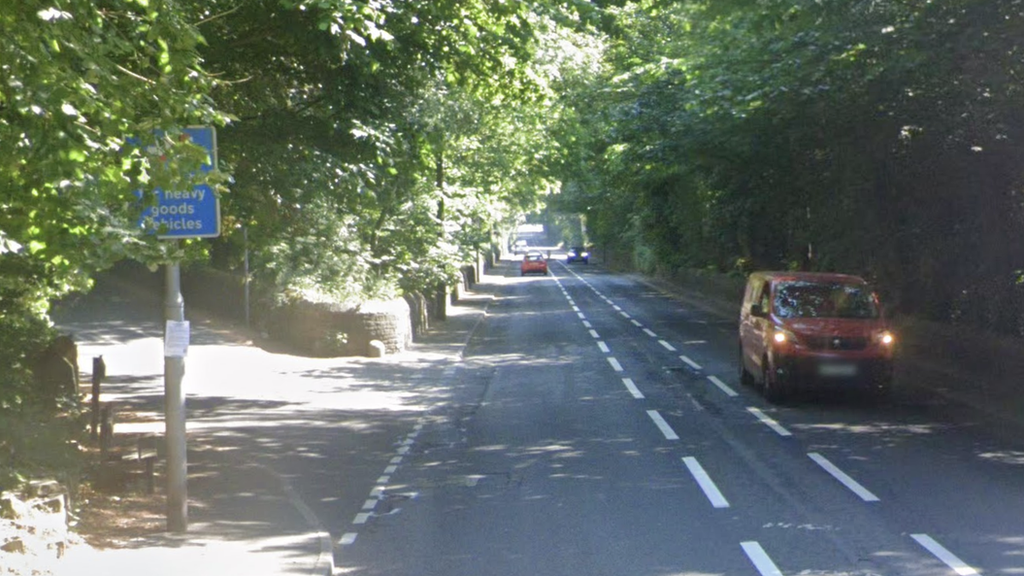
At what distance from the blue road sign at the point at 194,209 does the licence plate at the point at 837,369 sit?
997 cm

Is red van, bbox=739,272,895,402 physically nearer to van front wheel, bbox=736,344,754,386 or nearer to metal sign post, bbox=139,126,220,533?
van front wheel, bbox=736,344,754,386

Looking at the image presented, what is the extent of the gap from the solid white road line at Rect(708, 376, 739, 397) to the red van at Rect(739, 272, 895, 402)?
0.46 metres

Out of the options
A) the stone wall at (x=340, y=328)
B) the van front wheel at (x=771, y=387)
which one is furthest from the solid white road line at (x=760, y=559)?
the stone wall at (x=340, y=328)

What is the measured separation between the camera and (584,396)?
18.7 m

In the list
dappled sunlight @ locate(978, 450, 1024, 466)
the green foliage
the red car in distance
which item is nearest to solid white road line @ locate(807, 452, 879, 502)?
dappled sunlight @ locate(978, 450, 1024, 466)

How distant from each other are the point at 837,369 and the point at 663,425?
120 inches

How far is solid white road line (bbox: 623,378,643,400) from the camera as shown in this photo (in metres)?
18.5

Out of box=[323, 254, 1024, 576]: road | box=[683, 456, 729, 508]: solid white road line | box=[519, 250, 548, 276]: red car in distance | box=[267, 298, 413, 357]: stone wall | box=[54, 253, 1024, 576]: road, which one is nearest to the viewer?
box=[323, 254, 1024, 576]: road

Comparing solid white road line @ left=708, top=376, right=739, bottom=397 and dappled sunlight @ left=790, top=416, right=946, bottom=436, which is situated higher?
dappled sunlight @ left=790, top=416, right=946, bottom=436

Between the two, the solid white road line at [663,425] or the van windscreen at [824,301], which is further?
the van windscreen at [824,301]

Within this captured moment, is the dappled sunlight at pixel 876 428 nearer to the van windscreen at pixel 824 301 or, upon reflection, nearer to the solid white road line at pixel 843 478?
the solid white road line at pixel 843 478

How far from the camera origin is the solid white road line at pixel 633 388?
18.5m

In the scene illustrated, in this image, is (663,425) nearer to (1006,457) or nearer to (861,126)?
(1006,457)

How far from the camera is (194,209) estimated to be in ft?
30.8
